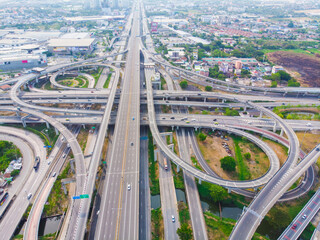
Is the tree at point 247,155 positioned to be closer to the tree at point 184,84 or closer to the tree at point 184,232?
the tree at point 184,232

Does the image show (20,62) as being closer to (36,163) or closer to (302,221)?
(36,163)

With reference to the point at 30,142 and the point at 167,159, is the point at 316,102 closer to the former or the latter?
the point at 167,159

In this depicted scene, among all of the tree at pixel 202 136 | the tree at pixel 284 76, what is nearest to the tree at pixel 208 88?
the tree at pixel 202 136

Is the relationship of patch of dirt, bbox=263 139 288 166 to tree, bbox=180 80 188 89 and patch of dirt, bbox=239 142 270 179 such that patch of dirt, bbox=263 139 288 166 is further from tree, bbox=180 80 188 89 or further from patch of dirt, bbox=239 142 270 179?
tree, bbox=180 80 188 89

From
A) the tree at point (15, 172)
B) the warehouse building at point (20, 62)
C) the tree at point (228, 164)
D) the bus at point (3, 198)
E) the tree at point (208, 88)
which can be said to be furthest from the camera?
the warehouse building at point (20, 62)

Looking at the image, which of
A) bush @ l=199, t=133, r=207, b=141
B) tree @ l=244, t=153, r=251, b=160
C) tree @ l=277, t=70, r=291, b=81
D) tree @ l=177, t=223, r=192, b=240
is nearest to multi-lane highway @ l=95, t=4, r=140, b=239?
tree @ l=177, t=223, r=192, b=240
